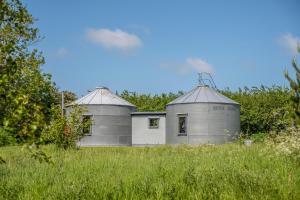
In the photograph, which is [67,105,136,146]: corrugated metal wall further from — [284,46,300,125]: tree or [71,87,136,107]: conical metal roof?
[284,46,300,125]: tree

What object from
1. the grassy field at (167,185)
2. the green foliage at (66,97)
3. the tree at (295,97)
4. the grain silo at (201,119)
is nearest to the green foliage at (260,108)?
the grain silo at (201,119)

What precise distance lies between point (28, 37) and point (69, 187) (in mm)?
13941

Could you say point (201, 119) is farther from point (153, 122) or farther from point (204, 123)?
point (153, 122)

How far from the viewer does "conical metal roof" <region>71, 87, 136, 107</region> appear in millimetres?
32156

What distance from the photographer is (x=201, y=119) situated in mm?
30531

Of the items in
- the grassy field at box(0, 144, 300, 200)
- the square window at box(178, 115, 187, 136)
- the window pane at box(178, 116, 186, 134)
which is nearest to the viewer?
the grassy field at box(0, 144, 300, 200)

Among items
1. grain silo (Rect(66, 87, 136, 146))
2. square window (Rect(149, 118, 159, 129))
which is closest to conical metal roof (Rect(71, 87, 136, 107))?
grain silo (Rect(66, 87, 136, 146))

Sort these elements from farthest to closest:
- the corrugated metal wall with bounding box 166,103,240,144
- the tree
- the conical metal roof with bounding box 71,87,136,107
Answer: the conical metal roof with bounding box 71,87,136,107, the corrugated metal wall with bounding box 166,103,240,144, the tree

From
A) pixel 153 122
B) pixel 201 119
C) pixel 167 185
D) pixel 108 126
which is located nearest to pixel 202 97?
pixel 201 119

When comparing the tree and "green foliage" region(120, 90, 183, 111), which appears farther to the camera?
"green foliage" region(120, 90, 183, 111)

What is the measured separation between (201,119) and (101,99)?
7.33 m

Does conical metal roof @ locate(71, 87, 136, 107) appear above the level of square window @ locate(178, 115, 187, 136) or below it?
above

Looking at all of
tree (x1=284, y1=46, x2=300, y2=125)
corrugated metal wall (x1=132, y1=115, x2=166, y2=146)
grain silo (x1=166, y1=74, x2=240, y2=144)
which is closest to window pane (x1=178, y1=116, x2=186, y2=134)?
grain silo (x1=166, y1=74, x2=240, y2=144)

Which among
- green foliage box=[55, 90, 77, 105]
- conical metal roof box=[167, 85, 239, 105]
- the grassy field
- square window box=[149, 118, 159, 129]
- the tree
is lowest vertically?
the grassy field
